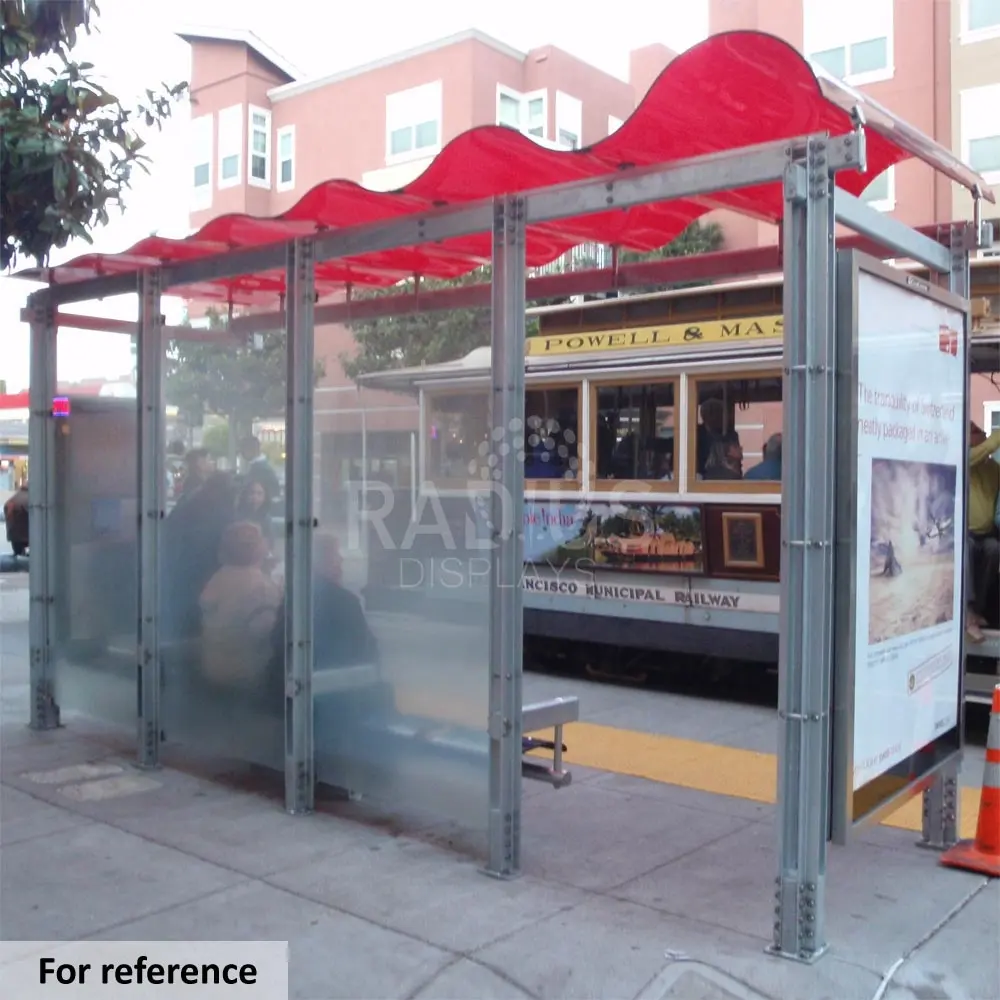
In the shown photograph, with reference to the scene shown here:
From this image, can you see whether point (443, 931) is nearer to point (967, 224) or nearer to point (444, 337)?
point (444, 337)

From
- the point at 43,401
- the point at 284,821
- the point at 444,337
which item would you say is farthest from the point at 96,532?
the point at 444,337

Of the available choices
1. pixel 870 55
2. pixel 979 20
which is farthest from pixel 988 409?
pixel 870 55

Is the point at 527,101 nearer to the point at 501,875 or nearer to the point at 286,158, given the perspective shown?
the point at 286,158

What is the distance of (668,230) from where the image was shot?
6230mm

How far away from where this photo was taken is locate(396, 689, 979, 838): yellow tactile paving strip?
19.2 ft

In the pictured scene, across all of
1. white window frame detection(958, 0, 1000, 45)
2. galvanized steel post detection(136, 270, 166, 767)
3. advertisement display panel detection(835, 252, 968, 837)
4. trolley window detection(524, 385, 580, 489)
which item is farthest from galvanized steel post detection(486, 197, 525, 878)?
white window frame detection(958, 0, 1000, 45)

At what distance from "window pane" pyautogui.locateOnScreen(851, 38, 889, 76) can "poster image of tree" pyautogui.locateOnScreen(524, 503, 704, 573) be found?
15.9m

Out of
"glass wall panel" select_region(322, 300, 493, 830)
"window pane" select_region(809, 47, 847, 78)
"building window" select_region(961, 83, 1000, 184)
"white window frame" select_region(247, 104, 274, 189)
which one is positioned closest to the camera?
"glass wall panel" select_region(322, 300, 493, 830)

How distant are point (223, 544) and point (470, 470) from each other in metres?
1.91

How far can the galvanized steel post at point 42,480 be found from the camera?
7508 millimetres

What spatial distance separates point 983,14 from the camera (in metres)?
20.4

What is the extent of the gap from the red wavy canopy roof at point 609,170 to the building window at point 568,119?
23093mm

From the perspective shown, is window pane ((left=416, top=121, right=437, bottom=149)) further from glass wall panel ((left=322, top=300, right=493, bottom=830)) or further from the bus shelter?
glass wall panel ((left=322, top=300, right=493, bottom=830))

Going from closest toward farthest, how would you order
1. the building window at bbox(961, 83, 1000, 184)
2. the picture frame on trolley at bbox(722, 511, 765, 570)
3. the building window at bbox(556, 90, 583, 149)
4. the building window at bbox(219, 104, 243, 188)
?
1. the picture frame on trolley at bbox(722, 511, 765, 570)
2. the building window at bbox(961, 83, 1000, 184)
3. the building window at bbox(556, 90, 583, 149)
4. the building window at bbox(219, 104, 243, 188)
